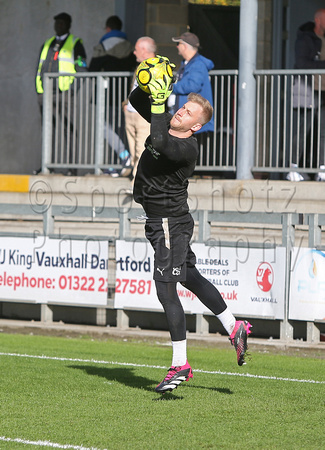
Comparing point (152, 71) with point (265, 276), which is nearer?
point (152, 71)

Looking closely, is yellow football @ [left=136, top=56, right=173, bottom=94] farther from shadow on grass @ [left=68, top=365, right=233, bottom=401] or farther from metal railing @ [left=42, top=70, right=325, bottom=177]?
metal railing @ [left=42, top=70, right=325, bottom=177]

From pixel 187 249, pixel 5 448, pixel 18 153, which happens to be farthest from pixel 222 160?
pixel 5 448

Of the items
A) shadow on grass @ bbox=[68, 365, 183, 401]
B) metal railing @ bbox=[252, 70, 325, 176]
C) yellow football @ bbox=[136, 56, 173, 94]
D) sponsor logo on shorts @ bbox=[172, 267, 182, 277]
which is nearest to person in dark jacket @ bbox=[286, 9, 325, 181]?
metal railing @ bbox=[252, 70, 325, 176]

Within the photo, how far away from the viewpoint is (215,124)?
44.5ft

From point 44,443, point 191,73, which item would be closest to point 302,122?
point 191,73

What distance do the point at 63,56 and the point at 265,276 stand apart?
576cm

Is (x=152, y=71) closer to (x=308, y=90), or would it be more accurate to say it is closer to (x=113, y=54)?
(x=308, y=90)

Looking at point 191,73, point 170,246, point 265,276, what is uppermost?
point 191,73

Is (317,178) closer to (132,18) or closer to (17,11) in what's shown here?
(132,18)

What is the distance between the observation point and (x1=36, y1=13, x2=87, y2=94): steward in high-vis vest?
14.6m

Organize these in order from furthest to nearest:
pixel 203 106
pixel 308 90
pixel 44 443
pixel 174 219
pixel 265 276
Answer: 1. pixel 308 90
2. pixel 265 276
3. pixel 174 219
4. pixel 203 106
5. pixel 44 443

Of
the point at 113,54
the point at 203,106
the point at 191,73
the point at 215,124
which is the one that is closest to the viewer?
the point at 203,106

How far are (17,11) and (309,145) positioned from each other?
7049 mm

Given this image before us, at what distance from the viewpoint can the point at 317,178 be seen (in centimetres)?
1292
